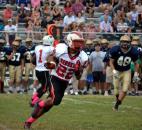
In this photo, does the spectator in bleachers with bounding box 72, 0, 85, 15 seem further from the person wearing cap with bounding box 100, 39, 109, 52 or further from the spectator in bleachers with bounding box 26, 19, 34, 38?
the person wearing cap with bounding box 100, 39, 109, 52

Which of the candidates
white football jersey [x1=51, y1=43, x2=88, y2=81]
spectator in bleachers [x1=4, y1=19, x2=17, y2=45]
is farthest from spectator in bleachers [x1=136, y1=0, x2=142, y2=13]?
white football jersey [x1=51, y1=43, x2=88, y2=81]

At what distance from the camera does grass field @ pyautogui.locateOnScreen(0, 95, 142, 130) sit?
1016 centimetres

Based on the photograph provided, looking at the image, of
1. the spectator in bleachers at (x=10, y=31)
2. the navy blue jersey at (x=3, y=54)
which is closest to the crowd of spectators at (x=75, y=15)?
the spectator in bleachers at (x=10, y=31)

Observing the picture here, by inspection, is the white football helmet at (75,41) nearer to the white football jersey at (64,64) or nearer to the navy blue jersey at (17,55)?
Answer: the white football jersey at (64,64)

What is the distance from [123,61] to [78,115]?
2.22m

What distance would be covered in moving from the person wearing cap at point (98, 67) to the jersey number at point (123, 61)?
5.71 meters

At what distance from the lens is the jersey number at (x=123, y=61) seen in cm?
1363

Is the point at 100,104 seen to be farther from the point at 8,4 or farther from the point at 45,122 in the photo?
the point at 8,4

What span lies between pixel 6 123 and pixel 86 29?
10.9m

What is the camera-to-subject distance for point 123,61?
13.6 m

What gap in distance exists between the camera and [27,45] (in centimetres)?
1931

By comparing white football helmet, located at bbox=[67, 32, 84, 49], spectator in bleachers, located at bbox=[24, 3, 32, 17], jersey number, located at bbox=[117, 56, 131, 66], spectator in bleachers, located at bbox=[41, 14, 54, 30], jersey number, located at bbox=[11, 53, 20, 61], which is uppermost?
white football helmet, located at bbox=[67, 32, 84, 49]

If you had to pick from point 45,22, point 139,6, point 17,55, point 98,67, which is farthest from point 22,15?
point 139,6

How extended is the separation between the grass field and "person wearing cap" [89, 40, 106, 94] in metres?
3.63
